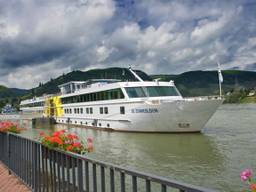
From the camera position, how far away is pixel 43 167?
552 cm

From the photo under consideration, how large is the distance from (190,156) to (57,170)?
1110cm

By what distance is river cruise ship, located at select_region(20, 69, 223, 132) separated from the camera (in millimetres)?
22703

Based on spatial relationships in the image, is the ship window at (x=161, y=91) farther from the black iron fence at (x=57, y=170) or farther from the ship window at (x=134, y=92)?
the black iron fence at (x=57, y=170)

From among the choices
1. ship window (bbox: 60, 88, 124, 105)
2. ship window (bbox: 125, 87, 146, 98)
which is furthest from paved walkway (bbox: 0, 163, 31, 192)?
ship window (bbox: 60, 88, 124, 105)

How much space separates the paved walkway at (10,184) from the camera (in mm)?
6173

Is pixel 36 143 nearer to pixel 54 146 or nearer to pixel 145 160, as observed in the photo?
pixel 54 146

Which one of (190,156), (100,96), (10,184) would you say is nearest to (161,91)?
(100,96)

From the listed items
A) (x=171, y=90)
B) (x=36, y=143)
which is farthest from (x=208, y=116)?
(x=36, y=143)

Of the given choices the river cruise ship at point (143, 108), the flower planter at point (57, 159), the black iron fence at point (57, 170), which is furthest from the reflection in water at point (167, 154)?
the flower planter at point (57, 159)

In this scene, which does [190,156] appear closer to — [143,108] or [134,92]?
[143,108]

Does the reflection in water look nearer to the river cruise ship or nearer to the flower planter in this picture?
the river cruise ship

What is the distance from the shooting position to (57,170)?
493cm

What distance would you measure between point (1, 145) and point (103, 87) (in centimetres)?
2042

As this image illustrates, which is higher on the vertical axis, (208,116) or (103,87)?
(103,87)
